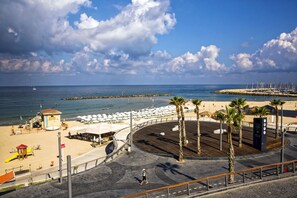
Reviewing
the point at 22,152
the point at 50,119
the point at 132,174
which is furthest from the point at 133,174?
the point at 50,119

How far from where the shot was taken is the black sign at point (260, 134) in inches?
997

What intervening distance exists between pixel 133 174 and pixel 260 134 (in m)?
15.1

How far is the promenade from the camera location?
663 inches

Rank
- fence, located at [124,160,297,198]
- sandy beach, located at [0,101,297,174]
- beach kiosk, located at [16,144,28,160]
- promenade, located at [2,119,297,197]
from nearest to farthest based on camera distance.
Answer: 1. fence, located at [124,160,297,198]
2. promenade, located at [2,119,297,197]
3. sandy beach, located at [0,101,297,174]
4. beach kiosk, located at [16,144,28,160]

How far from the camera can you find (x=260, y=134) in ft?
83.9

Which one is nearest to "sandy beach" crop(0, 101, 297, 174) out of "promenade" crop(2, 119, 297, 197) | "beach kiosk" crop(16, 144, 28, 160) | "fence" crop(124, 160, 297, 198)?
"beach kiosk" crop(16, 144, 28, 160)

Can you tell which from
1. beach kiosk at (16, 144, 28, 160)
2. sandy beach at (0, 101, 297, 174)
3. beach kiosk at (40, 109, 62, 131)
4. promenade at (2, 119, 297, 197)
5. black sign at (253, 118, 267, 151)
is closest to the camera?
promenade at (2, 119, 297, 197)

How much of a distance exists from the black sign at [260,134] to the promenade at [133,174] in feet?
4.41

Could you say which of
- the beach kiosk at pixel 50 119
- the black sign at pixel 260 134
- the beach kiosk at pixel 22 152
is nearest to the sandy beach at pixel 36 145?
the beach kiosk at pixel 22 152

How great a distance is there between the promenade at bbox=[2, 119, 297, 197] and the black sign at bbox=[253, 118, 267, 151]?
1.34 meters

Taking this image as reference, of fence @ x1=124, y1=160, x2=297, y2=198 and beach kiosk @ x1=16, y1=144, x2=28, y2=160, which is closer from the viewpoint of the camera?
fence @ x1=124, y1=160, x2=297, y2=198

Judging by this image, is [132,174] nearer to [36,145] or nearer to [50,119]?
[36,145]

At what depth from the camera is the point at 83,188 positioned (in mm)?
17328

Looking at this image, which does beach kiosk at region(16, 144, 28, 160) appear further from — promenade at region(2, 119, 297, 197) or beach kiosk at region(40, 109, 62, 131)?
beach kiosk at region(40, 109, 62, 131)
